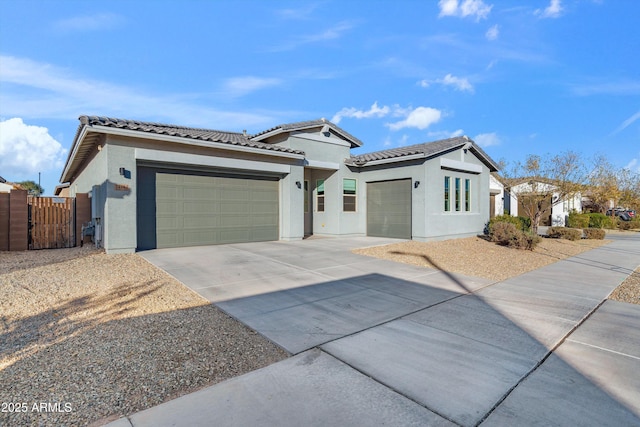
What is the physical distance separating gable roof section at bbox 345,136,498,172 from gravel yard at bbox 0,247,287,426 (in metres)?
10.5

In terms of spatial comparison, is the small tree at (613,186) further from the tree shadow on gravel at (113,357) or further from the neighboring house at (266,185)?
the tree shadow on gravel at (113,357)

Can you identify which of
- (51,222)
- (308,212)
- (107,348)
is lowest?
(107,348)

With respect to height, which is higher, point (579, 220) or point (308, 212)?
point (308, 212)

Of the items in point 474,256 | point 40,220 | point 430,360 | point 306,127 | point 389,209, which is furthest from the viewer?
point 389,209

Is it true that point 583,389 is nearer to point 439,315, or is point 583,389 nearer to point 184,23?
point 439,315

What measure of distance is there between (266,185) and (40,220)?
774cm

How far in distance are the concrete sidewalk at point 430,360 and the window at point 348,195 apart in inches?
348

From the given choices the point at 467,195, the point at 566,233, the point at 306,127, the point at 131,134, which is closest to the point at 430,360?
the point at 131,134

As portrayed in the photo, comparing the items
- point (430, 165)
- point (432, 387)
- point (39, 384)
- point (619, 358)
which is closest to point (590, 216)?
point (430, 165)

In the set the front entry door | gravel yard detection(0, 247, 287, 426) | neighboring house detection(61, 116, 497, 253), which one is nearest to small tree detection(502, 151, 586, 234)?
neighboring house detection(61, 116, 497, 253)

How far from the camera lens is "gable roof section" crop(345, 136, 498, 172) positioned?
13.3m

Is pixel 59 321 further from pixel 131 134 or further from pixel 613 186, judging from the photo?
pixel 613 186

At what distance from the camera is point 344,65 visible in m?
16.5

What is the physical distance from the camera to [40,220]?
10.9 metres
